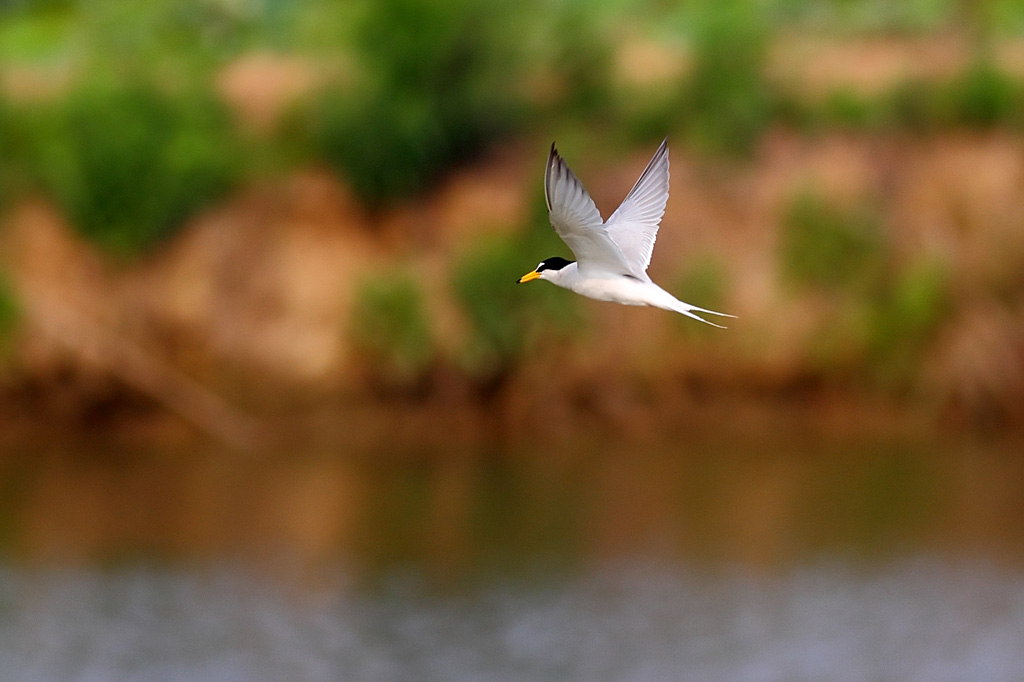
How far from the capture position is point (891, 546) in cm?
2031

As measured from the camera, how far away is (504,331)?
25406mm

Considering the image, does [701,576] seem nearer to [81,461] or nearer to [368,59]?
[81,461]

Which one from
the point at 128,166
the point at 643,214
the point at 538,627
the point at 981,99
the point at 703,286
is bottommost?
the point at 643,214

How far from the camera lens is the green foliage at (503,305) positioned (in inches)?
998

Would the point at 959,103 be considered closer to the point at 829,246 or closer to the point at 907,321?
the point at 829,246

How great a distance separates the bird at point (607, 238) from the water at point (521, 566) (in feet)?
26.1

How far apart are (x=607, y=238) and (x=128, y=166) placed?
1973 cm

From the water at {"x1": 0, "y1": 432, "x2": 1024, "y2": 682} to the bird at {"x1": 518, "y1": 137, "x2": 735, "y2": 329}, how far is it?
26.1ft

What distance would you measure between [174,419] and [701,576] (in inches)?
393

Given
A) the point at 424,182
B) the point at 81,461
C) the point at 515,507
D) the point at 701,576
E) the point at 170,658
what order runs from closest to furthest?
1. the point at 170,658
2. the point at 701,576
3. the point at 515,507
4. the point at 81,461
5. the point at 424,182

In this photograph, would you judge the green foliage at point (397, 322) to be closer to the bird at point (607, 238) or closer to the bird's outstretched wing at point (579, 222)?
the bird at point (607, 238)

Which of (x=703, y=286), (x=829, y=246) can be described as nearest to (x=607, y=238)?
(x=703, y=286)

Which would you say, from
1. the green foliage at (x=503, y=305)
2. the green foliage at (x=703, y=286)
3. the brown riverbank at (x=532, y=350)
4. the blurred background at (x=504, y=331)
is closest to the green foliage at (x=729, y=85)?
the blurred background at (x=504, y=331)

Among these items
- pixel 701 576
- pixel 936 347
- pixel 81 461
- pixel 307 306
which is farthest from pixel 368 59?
pixel 701 576
